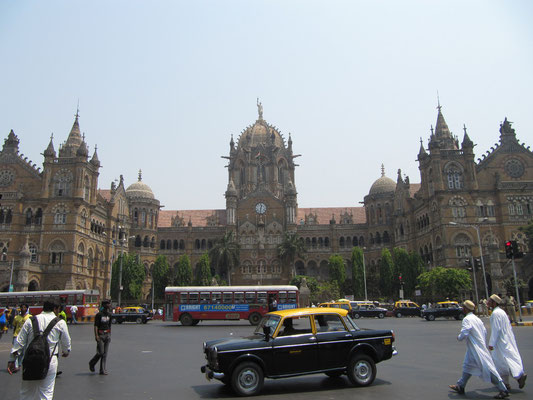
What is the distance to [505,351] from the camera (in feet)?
32.2

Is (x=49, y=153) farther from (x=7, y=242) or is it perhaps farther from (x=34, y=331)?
(x=34, y=331)

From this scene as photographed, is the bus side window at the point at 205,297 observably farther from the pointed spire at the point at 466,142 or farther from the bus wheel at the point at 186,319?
the pointed spire at the point at 466,142

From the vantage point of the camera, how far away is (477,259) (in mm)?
49250

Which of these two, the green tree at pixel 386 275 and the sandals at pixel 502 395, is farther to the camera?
the green tree at pixel 386 275

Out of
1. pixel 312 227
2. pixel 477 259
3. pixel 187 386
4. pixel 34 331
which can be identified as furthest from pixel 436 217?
pixel 34 331

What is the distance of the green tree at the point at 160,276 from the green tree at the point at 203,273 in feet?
14.4

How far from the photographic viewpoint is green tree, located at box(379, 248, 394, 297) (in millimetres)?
60312

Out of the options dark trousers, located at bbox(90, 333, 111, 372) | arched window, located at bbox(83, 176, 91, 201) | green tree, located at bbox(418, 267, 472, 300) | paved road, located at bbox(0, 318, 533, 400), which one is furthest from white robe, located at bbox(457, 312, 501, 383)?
arched window, located at bbox(83, 176, 91, 201)

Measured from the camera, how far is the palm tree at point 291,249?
219 feet

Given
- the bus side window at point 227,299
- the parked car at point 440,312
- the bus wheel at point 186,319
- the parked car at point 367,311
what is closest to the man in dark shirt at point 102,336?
the bus side window at point 227,299

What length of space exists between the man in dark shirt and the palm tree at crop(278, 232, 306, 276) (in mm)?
54177

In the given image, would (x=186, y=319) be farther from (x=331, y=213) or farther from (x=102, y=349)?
(x=331, y=213)

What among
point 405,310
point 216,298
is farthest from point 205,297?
point 405,310

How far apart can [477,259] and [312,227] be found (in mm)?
30240
